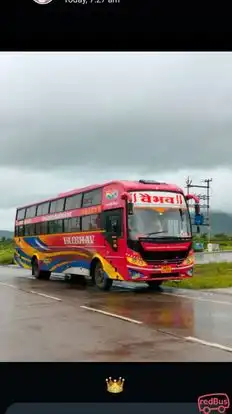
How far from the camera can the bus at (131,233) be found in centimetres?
1082

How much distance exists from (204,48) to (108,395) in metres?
1.33

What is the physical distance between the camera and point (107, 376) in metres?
1.67

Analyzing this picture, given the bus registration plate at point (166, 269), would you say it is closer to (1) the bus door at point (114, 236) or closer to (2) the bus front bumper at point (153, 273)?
(2) the bus front bumper at point (153, 273)

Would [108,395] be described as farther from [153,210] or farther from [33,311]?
[153,210]

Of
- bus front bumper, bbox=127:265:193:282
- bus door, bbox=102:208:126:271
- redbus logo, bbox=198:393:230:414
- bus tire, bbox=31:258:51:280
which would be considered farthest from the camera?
bus tire, bbox=31:258:51:280

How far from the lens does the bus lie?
35.5 feet

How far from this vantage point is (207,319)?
23.9ft

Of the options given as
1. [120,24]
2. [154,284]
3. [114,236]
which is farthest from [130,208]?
[120,24]

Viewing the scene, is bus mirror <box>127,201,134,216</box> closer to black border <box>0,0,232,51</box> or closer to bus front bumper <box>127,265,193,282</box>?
bus front bumper <box>127,265,193,282</box>

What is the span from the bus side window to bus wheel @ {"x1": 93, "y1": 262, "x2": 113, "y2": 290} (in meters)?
1.16

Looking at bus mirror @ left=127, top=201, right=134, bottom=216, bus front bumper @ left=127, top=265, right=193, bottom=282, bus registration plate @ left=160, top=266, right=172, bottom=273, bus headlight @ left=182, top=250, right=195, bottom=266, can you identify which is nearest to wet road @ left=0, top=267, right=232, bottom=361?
bus front bumper @ left=127, top=265, right=193, bottom=282

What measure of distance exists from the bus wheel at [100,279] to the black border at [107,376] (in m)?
10.3

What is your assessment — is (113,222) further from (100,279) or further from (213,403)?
(213,403)

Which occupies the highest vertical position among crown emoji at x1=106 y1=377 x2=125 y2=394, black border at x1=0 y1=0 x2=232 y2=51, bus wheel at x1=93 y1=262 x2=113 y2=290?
black border at x1=0 y1=0 x2=232 y2=51
